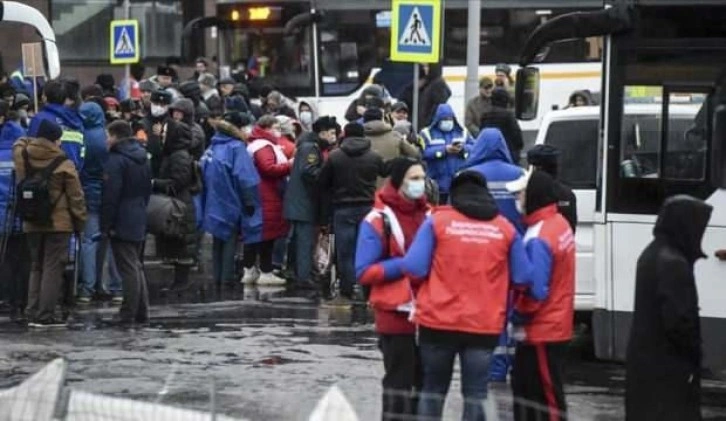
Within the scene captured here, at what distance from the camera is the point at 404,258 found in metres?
9.33

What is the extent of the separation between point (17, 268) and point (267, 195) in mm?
3281

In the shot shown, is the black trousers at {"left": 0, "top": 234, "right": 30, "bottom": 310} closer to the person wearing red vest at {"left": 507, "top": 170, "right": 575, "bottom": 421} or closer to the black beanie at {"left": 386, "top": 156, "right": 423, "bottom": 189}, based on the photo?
the black beanie at {"left": 386, "top": 156, "right": 423, "bottom": 189}

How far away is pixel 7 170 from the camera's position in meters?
15.5

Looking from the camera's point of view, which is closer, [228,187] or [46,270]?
[46,270]

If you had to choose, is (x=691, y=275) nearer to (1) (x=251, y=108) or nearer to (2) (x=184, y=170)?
(2) (x=184, y=170)

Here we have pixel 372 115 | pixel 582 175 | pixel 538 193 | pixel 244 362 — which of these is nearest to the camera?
pixel 538 193

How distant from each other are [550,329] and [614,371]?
3544 millimetres

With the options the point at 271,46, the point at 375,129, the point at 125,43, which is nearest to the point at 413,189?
the point at 375,129

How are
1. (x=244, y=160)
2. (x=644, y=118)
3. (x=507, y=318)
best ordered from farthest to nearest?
(x=244, y=160) → (x=644, y=118) → (x=507, y=318)

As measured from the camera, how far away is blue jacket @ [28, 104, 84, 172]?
1548 cm

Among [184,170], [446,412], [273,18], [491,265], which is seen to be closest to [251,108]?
[184,170]

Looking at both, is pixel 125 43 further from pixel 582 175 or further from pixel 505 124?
pixel 582 175

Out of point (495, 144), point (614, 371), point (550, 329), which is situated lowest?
point (614, 371)

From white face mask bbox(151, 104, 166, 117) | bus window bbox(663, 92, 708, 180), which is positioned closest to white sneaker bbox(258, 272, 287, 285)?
white face mask bbox(151, 104, 166, 117)
